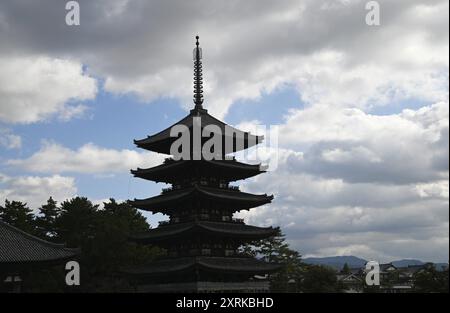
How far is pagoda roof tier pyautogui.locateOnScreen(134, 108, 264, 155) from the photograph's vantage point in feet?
196

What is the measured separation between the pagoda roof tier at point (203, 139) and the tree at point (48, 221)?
88.7 ft

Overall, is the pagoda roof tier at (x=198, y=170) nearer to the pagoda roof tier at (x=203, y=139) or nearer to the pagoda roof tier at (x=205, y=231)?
the pagoda roof tier at (x=203, y=139)

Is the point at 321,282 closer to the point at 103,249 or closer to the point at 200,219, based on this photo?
the point at 200,219

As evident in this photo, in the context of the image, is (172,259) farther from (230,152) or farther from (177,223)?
(230,152)

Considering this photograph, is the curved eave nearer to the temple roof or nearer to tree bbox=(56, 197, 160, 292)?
the temple roof

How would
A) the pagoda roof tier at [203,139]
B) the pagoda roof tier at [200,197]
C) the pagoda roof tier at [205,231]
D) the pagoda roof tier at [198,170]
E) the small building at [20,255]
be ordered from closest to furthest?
the small building at [20,255] < the pagoda roof tier at [205,231] < the pagoda roof tier at [200,197] < the pagoda roof tier at [198,170] < the pagoda roof tier at [203,139]

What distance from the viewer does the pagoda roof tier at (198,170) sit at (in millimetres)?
57500

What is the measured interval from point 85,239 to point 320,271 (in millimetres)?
29787

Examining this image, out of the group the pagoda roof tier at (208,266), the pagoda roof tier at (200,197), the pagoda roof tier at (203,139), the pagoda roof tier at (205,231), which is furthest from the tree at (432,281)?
the pagoda roof tier at (203,139)

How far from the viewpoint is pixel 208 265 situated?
52594mm

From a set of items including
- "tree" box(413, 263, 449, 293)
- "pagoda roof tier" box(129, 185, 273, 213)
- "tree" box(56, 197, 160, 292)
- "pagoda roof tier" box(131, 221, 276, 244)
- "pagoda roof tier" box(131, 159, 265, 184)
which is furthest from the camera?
"tree" box(56, 197, 160, 292)

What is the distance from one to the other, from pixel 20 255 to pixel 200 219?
1628 cm

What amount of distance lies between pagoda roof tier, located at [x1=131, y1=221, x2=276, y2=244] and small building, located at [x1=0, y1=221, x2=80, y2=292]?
729cm

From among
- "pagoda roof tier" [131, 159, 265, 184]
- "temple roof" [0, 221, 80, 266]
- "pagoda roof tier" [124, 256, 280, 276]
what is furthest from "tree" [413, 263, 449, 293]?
"temple roof" [0, 221, 80, 266]
